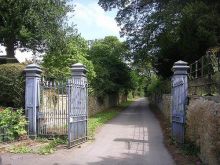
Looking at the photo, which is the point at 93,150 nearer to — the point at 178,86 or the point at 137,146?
the point at 137,146

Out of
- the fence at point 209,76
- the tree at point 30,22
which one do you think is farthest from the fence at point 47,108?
the tree at point 30,22

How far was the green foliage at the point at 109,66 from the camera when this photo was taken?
1622 inches

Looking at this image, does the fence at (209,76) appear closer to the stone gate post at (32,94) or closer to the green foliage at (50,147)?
the green foliage at (50,147)

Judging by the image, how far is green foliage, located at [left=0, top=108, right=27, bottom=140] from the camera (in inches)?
610

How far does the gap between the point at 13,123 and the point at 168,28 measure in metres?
20.3

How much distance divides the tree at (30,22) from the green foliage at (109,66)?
12376 mm

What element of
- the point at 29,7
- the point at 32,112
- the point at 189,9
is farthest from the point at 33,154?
the point at 189,9

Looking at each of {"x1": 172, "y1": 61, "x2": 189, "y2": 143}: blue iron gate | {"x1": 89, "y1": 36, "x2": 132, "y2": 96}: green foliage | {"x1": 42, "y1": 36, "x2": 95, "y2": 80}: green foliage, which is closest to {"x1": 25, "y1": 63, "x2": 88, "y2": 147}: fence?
{"x1": 172, "y1": 61, "x2": 189, "y2": 143}: blue iron gate

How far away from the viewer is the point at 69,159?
12.4 metres

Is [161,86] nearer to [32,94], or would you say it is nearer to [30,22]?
[30,22]

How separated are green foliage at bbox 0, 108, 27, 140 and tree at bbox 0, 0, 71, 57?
Result: 1016 centimetres

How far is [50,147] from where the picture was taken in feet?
46.5

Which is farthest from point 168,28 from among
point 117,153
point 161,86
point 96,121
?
point 117,153

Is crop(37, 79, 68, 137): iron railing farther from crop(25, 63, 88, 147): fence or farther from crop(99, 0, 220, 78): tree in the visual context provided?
crop(99, 0, 220, 78): tree
